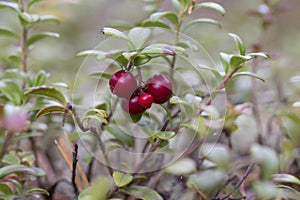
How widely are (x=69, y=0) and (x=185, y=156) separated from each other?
58cm

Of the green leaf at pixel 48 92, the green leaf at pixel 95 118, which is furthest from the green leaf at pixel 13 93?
the green leaf at pixel 95 118

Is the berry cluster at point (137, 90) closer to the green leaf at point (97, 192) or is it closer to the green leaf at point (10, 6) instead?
the green leaf at point (97, 192)

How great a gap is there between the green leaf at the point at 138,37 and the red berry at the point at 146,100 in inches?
5.0

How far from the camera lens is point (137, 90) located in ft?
2.80

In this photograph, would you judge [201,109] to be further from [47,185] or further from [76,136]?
[47,185]

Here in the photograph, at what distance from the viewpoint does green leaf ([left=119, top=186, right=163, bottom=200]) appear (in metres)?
0.88

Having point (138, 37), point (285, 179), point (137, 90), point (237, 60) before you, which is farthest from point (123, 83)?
point (285, 179)

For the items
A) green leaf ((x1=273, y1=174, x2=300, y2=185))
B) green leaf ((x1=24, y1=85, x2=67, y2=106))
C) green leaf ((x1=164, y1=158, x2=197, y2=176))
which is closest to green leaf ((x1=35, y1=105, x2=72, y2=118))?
green leaf ((x1=24, y1=85, x2=67, y2=106))

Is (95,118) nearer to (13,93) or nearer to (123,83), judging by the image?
(123,83)

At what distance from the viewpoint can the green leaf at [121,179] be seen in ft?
2.86

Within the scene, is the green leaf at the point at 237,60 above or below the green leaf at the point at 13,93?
above

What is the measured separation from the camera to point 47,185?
1.14 metres

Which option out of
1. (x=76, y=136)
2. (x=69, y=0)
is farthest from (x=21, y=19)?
(x=76, y=136)

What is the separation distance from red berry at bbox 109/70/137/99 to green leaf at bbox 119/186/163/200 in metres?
0.21
